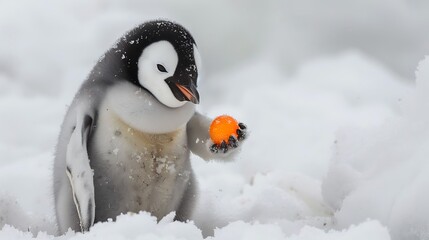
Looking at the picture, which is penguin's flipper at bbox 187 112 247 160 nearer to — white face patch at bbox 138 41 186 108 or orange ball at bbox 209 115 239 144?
orange ball at bbox 209 115 239 144

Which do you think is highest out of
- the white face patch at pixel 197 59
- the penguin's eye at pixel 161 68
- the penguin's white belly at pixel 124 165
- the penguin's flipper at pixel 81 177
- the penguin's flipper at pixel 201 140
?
the white face patch at pixel 197 59

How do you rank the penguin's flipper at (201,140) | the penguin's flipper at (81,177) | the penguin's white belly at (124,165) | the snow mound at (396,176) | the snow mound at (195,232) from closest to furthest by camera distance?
the snow mound at (195,232) → the snow mound at (396,176) → the penguin's flipper at (81,177) → the penguin's white belly at (124,165) → the penguin's flipper at (201,140)

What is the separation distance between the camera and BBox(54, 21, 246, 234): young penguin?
1.63 m

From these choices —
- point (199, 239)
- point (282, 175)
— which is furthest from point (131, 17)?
point (199, 239)

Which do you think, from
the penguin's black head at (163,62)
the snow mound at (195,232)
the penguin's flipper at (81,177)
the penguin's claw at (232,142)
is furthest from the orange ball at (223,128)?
the snow mound at (195,232)

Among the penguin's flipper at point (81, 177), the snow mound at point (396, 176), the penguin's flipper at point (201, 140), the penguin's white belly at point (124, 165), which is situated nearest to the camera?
the snow mound at point (396, 176)

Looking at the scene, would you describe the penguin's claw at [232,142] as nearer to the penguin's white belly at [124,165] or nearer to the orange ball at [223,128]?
the orange ball at [223,128]

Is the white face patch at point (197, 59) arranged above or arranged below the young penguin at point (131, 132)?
above

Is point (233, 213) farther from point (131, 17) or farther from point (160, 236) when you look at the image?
point (131, 17)

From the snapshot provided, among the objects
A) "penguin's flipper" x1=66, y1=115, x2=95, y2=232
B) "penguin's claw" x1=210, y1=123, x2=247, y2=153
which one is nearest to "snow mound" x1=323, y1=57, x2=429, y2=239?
"penguin's claw" x1=210, y1=123, x2=247, y2=153

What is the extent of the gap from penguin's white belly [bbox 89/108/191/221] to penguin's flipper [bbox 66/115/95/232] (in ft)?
0.25

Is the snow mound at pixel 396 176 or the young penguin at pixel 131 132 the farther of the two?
the young penguin at pixel 131 132

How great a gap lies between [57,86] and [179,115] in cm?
253

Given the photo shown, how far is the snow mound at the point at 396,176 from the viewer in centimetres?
143
